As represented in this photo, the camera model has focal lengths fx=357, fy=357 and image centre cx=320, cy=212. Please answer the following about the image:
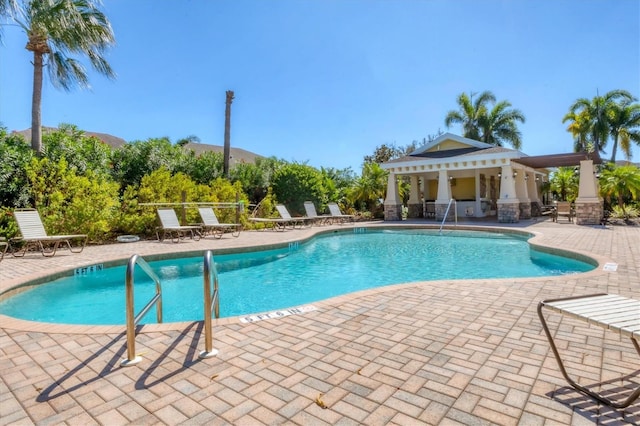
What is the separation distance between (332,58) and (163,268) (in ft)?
40.8

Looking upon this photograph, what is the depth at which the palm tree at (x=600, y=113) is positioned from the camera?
25.3m

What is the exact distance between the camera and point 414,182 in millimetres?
21750

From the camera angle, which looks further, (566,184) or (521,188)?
(566,184)

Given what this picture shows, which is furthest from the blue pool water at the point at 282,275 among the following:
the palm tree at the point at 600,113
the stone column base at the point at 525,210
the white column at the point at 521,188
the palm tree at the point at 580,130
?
the palm tree at the point at 580,130

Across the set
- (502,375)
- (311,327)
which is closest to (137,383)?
(311,327)

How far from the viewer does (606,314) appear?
219cm

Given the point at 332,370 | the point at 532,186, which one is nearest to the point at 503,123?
the point at 532,186

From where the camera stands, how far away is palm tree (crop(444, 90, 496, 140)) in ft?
95.1

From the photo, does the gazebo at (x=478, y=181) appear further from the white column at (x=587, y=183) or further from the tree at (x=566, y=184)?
the tree at (x=566, y=184)

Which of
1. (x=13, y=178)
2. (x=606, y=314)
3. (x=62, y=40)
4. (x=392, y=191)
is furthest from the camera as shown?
(x=392, y=191)

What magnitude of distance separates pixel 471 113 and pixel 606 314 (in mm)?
30087

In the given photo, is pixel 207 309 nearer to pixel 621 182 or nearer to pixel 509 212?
pixel 509 212

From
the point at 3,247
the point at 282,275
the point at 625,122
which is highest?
the point at 625,122

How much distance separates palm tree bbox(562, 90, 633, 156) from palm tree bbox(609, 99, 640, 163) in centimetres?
28
